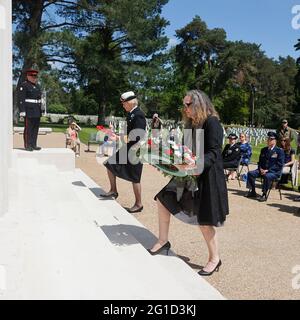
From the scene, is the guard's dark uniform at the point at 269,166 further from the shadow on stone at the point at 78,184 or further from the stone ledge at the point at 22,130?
the stone ledge at the point at 22,130

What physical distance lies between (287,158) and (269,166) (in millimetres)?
1476

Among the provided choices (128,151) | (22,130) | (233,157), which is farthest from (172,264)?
(22,130)

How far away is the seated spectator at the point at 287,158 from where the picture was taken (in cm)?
1045

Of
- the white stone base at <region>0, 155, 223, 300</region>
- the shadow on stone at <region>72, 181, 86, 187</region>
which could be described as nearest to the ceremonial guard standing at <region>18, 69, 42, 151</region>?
the shadow on stone at <region>72, 181, 86, 187</region>

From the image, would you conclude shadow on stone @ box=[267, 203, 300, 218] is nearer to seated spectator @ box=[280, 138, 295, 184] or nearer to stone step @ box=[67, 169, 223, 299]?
seated spectator @ box=[280, 138, 295, 184]

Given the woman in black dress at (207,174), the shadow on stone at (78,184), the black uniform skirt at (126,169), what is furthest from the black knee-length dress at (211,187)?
the shadow on stone at (78,184)

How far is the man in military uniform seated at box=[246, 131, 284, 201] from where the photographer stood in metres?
9.14

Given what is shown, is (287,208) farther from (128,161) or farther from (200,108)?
(200,108)

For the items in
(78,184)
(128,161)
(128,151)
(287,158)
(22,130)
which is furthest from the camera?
(22,130)

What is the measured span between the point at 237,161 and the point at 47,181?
18.5 feet

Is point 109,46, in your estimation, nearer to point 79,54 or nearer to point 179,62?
point 79,54

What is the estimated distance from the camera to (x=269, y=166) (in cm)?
944
